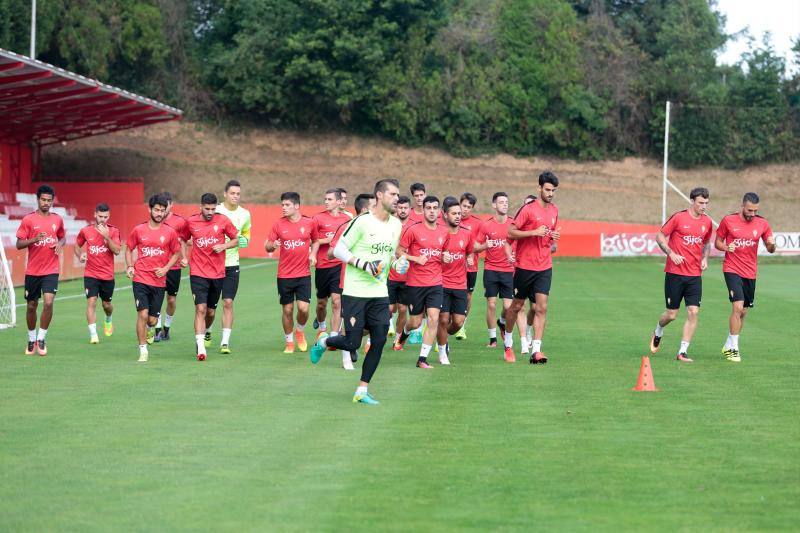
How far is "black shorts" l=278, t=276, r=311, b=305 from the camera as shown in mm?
16188

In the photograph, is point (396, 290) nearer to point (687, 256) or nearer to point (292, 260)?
point (292, 260)

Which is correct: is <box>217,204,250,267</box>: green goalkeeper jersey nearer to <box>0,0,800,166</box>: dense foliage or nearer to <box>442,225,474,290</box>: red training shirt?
<box>442,225,474,290</box>: red training shirt

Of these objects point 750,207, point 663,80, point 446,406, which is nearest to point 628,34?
point 663,80

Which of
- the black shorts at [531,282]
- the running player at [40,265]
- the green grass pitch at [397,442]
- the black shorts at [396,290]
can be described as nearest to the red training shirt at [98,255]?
the green grass pitch at [397,442]

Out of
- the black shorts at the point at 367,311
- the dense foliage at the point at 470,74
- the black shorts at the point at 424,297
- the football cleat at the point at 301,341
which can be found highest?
the dense foliage at the point at 470,74

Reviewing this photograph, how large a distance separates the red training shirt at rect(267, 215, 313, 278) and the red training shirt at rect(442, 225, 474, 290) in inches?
80.8

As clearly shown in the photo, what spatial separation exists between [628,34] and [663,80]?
5961 millimetres

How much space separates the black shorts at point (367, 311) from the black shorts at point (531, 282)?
3.93 metres

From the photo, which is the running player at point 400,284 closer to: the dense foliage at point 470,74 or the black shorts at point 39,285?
the black shorts at point 39,285

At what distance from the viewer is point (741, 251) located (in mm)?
15953

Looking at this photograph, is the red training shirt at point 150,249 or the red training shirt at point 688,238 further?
the red training shirt at point 688,238

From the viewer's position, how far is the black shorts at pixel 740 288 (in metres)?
15.9

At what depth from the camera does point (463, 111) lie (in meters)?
74.1

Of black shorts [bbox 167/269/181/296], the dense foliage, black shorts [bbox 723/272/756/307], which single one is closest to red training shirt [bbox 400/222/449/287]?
black shorts [bbox 723/272/756/307]
